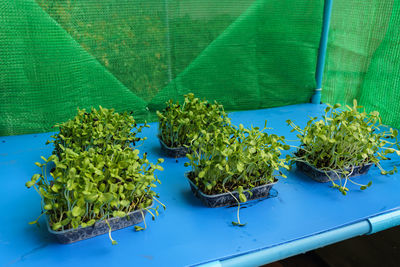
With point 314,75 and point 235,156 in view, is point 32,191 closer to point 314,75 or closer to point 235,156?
point 235,156

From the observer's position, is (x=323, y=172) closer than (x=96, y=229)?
No

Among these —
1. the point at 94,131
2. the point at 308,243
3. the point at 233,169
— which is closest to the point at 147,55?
the point at 94,131

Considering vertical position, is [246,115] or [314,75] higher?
[314,75]

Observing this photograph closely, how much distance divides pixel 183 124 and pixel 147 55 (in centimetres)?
93

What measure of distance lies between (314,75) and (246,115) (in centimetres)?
85

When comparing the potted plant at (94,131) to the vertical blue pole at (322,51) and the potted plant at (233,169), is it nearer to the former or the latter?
the potted plant at (233,169)

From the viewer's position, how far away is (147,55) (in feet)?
8.08

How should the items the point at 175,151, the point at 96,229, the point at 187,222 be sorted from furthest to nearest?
the point at 175,151, the point at 187,222, the point at 96,229

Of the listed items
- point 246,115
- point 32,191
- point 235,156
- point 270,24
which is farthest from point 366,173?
point 32,191

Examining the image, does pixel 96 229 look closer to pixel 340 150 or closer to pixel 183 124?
pixel 183 124

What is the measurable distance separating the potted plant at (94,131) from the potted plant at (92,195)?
0.30 metres

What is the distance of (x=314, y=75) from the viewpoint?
9.89ft

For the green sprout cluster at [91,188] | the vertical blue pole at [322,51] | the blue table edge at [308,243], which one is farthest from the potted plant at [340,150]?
the vertical blue pole at [322,51]

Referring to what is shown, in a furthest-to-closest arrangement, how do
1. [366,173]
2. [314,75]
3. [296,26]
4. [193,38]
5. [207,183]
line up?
1. [314,75]
2. [296,26]
3. [193,38]
4. [366,173]
5. [207,183]
